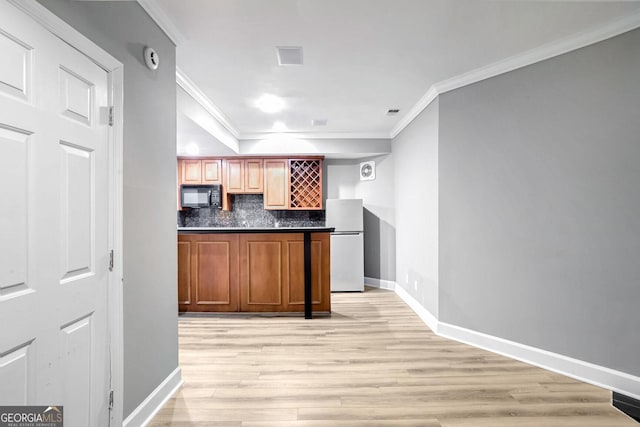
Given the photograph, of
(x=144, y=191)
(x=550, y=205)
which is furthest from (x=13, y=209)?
(x=550, y=205)

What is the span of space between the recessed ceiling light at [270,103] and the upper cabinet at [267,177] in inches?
62.6

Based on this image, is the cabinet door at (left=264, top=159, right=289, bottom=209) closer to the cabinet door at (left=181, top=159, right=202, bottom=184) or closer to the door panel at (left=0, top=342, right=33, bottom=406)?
the cabinet door at (left=181, top=159, right=202, bottom=184)

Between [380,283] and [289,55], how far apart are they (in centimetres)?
406

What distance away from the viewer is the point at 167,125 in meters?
2.19

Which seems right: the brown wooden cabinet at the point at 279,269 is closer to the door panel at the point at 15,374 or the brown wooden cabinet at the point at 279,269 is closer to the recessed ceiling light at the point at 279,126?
the recessed ceiling light at the point at 279,126

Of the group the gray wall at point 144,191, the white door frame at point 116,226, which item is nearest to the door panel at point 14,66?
the gray wall at point 144,191

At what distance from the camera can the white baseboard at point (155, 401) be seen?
1785 mm

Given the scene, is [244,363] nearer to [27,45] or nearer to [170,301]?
[170,301]

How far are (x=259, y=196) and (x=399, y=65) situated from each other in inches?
148

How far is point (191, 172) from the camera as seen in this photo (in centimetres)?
576

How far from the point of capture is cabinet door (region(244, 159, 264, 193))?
568cm

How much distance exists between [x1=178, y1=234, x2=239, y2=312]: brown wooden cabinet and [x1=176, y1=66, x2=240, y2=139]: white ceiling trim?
5.11 ft

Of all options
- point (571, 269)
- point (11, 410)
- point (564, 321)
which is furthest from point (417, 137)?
point (11, 410)

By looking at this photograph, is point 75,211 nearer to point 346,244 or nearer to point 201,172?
point 346,244
